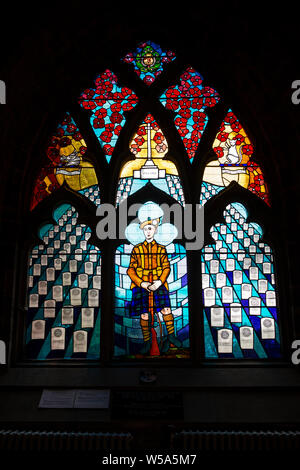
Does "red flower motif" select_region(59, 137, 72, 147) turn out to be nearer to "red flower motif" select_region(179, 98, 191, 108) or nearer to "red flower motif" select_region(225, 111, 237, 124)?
"red flower motif" select_region(179, 98, 191, 108)

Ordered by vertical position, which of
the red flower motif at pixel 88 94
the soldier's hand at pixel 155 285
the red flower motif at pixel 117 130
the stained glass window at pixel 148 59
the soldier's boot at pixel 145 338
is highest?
the stained glass window at pixel 148 59

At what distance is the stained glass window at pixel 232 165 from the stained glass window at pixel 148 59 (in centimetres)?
104

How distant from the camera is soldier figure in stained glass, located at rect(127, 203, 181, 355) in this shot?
18.3 feet

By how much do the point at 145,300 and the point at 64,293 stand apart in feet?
2.77

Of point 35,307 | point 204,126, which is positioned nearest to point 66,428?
point 35,307

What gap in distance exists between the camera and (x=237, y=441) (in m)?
4.53

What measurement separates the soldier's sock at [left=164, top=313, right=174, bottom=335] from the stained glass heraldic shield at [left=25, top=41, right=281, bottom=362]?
10 millimetres

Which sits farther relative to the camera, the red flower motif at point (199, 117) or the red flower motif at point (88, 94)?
the red flower motif at point (88, 94)

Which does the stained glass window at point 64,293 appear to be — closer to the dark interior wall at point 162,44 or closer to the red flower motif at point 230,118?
the dark interior wall at point 162,44

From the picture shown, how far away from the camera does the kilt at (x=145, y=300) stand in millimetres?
5664

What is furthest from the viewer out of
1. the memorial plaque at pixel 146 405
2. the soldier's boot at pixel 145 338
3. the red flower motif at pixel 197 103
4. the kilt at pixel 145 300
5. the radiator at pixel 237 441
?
the red flower motif at pixel 197 103

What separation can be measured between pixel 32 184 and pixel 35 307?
1368mm

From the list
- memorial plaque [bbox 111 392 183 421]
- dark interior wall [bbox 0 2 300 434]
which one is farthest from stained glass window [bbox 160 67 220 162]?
memorial plaque [bbox 111 392 183 421]

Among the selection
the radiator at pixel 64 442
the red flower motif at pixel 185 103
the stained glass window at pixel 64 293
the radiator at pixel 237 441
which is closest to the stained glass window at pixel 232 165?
the red flower motif at pixel 185 103
